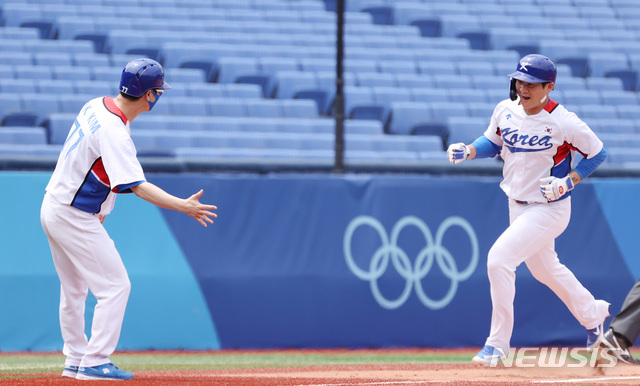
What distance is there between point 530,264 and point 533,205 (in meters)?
0.46

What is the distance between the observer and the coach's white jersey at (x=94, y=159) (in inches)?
183

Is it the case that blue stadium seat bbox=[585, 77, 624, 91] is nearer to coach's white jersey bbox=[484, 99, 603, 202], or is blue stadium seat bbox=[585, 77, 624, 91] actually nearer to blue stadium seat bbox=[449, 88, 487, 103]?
blue stadium seat bbox=[449, 88, 487, 103]

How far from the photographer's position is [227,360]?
22.3 feet

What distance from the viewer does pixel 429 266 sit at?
7.73 m

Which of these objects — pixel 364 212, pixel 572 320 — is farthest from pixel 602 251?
pixel 364 212

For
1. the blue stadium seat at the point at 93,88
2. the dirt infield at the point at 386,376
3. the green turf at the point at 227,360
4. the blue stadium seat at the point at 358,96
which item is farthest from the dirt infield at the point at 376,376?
the blue stadium seat at the point at 358,96

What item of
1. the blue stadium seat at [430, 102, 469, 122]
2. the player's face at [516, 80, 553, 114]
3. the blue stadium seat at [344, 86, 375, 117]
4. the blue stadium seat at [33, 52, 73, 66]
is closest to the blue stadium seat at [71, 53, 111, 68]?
the blue stadium seat at [33, 52, 73, 66]

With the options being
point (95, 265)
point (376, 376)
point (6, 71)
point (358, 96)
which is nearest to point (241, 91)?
point (358, 96)

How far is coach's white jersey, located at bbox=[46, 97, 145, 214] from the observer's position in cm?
464

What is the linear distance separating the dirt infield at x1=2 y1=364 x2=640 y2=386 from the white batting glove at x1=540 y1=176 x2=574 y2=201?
3.79ft

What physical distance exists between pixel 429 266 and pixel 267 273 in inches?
57.5

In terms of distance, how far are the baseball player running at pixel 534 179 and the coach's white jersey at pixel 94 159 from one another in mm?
2382

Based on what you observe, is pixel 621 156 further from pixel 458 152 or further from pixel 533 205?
pixel 458 152

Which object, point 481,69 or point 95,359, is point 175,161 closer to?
point 95,359
